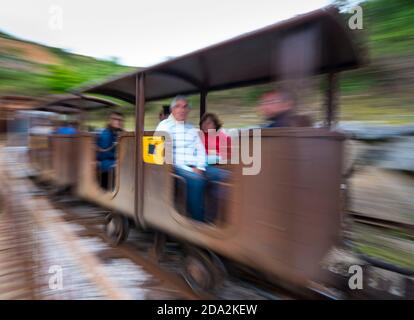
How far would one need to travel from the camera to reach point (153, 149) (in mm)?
3348

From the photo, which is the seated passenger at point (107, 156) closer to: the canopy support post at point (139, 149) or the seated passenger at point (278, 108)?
the canopy support post at point (139, 149)

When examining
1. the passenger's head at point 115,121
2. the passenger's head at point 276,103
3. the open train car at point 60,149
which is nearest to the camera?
the passenger's head at point 276,103

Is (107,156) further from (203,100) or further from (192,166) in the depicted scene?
(192,166)

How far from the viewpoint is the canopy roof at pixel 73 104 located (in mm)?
6043

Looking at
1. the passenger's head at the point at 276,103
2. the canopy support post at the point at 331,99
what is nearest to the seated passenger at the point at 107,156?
the passenger's head at the point at 276,103

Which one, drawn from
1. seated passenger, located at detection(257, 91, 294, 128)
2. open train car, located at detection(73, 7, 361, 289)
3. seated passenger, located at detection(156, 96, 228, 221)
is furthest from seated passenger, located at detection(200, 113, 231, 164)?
seated passenger, located at detection(257, 91, 294, 128)

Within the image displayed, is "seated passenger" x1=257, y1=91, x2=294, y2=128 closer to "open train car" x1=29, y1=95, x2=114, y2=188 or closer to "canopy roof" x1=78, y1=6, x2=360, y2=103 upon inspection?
"canopy roof" x1=78, y1=6, x2=360, y2=103

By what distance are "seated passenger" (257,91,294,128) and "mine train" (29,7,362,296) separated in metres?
0.15

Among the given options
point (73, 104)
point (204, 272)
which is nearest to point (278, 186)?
point (204, 272)

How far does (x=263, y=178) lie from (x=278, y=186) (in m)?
0.13

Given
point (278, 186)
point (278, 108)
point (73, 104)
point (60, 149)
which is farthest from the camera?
point (73, 104)

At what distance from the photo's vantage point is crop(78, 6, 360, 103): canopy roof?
2.13m

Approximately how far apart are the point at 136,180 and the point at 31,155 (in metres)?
6.10
